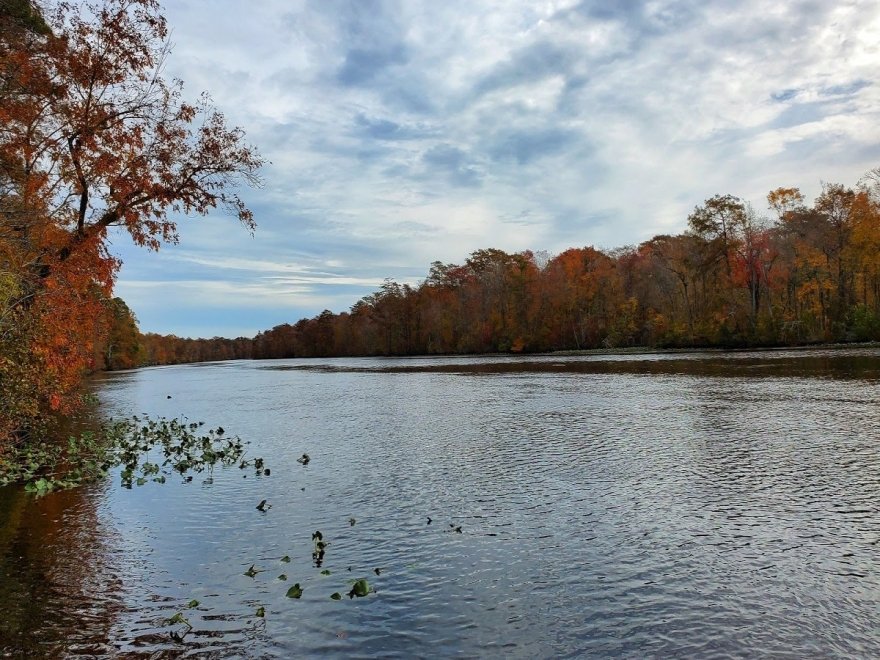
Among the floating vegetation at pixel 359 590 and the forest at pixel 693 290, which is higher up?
the forest at pixel 693 290

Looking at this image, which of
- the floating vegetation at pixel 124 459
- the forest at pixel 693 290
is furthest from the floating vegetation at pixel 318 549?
the forest at pixel 693 290

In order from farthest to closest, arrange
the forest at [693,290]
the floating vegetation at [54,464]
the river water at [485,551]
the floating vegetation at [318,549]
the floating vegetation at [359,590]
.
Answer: the forest at [693,290] → the floating vegetation at [54,464] → the floating vegetation at [318,549] → the floating vegetation at [359,590] → the river water at [485,551]

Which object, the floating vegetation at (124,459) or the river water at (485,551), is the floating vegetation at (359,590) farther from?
the floating vegetation at (124,459)

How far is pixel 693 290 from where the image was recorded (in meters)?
85.9

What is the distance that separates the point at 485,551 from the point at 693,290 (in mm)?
86383

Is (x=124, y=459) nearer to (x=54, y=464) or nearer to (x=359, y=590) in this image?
(x=54, y=464)

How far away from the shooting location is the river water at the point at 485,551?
6617 mm

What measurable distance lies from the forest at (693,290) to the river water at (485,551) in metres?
57.7

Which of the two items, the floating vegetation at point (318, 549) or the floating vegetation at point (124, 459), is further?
the floating vegetation at point (124, 459)

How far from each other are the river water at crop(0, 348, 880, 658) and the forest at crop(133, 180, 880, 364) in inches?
2270

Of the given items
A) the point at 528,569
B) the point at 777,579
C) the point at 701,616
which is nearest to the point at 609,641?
the point at 701,616

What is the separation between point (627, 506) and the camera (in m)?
11.5

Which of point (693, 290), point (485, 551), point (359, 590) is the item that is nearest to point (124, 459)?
point (359, 590)

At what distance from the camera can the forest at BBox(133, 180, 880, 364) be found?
66.7 m
